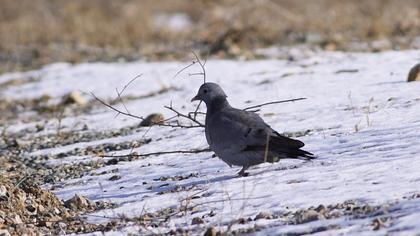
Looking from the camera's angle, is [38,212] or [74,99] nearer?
[38,212]

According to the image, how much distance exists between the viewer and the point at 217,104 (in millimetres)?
6578

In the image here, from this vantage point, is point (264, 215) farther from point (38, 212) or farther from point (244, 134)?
point (38, 212)

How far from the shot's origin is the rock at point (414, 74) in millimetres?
8836

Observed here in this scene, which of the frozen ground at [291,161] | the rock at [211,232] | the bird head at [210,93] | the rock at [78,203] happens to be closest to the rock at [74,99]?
the frozen ground at [291,161]

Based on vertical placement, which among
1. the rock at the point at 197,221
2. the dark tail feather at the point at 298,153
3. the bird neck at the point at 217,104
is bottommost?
the rock at the point at 197,221

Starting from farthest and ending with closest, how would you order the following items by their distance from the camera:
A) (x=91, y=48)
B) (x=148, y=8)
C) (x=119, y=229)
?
(x=148, y=8) → (x=91, y=48) → (x=119, y=229)

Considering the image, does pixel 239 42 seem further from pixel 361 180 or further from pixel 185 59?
pixel 361 180

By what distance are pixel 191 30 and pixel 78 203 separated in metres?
11.9

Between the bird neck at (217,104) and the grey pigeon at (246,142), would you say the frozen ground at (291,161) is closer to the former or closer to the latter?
the grey pigeon at (246,142)

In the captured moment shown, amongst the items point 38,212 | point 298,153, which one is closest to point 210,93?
point 298,153

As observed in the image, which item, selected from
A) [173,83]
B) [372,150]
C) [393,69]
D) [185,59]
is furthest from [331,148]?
[185,59]

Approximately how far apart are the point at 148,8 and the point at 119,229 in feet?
53.1

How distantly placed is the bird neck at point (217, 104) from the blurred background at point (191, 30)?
20.5ft

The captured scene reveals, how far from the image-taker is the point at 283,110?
8.75 m
